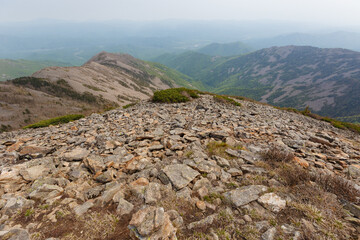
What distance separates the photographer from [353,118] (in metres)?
121

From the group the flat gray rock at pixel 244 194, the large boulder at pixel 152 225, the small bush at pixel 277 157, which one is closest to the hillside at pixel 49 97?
the large boulder at pixel 152 225

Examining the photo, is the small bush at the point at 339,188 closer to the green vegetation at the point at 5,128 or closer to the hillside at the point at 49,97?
the hillside at the point at 49,97

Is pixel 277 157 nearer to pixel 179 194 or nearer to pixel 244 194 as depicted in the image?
pixel 244 194

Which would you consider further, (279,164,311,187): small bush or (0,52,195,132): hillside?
(0,52,195,132): hillside

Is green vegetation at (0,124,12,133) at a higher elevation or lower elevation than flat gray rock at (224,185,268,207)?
lower

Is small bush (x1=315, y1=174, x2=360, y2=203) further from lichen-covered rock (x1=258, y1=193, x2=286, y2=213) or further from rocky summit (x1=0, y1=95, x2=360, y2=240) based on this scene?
lichen-covered rock (x1=258, y1=193, x2=286, y2=213)

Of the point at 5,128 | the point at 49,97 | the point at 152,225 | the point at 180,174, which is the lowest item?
the point at 5,128

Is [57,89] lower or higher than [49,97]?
higher

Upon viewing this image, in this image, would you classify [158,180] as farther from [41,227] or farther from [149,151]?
[41,227]

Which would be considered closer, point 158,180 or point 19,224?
point 19,224

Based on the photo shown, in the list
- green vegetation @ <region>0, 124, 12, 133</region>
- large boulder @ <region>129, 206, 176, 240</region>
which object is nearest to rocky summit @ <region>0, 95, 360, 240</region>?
large boulder @ <region>129, 206, 176, 240</region>

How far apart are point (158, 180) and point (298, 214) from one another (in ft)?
12.5

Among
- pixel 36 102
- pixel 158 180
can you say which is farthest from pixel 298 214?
pixel 36 102

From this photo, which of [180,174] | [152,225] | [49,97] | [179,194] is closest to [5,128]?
[49,97]
